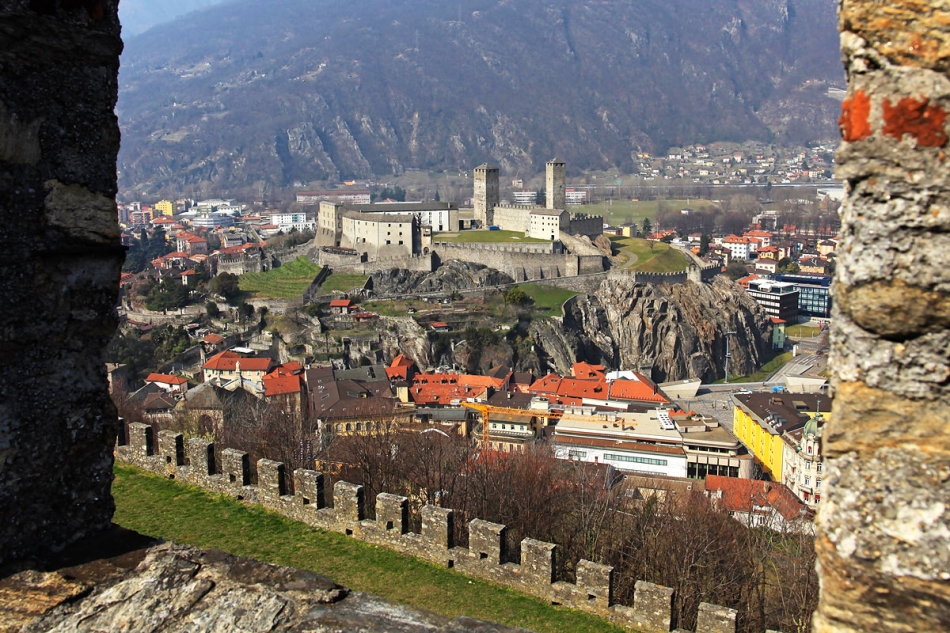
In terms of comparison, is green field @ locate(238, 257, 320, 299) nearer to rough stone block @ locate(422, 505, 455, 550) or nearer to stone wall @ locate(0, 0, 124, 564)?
rough stone block @ locate(422, 505, 455, 550)

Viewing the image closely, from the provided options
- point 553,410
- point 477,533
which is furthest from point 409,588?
point 553,410

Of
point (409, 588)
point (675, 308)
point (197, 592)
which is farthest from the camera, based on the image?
point (675, 308)

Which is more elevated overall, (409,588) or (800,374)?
(409,588)

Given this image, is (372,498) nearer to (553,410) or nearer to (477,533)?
(477,533)

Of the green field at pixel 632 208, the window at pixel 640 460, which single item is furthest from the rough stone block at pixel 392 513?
the green field at pixel 632 208

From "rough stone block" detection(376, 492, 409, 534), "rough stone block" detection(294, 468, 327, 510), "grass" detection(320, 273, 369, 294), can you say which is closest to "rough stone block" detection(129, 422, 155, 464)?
"rough stone block" detection(294, 468, 327, 510)

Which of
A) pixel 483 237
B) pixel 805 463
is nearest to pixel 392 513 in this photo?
pixel 805 463
